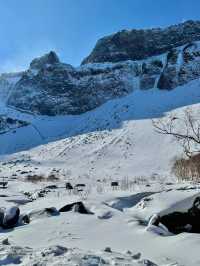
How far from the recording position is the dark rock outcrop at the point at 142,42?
123 metres

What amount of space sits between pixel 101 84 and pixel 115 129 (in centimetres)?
3572

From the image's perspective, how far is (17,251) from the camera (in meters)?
6.97

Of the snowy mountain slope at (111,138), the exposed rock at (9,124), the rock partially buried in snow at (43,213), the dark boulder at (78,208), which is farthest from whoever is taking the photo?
the exposed rock at (9,124)

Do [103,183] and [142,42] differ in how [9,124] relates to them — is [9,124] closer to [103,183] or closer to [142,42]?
[142,42]

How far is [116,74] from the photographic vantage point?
111938mm

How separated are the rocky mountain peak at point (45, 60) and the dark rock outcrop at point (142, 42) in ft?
43.1

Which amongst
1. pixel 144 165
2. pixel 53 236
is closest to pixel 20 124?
pixel 144 165

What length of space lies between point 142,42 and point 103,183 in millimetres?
106094

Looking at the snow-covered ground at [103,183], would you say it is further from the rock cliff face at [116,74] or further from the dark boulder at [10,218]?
the rock cliff face at [116,74]

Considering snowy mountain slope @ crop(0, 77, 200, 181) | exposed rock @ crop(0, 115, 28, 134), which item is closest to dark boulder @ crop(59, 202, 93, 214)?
snowy mountain slope @ crop(0, 77, 200, 181)

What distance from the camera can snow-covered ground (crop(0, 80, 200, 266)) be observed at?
6910mm

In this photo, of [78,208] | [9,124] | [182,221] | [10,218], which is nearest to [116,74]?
[9,124]

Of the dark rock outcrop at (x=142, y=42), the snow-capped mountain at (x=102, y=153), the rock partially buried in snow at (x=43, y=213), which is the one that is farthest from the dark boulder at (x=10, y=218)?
the dark rock outcrop at (x=142, y=42)

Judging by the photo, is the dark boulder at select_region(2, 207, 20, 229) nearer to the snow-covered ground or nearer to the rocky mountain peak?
the snow-covered ground
